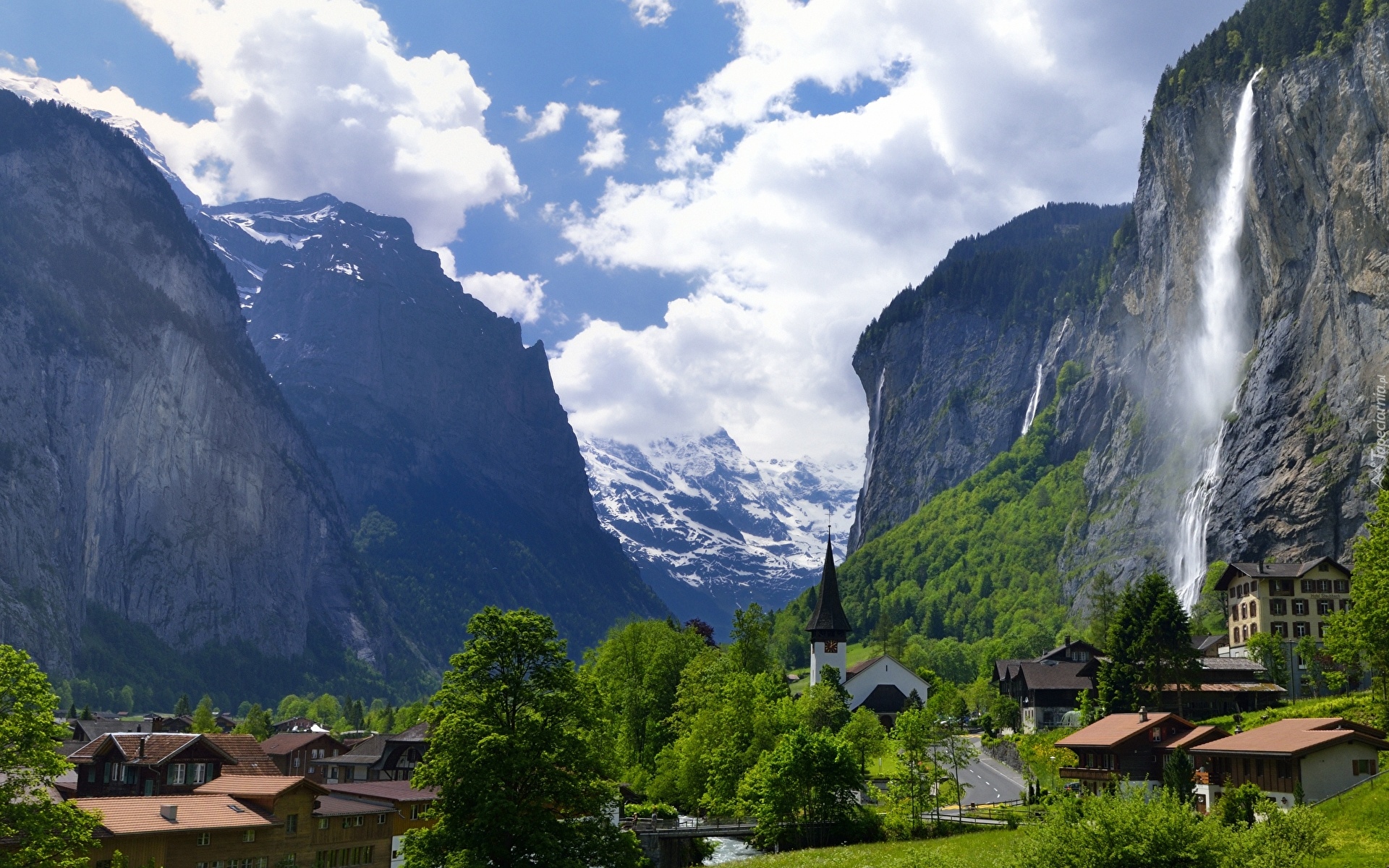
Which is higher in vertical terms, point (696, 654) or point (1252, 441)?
point (1252, 441)

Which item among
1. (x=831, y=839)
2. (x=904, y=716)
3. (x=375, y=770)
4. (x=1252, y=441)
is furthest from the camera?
(x=1252, y=441)

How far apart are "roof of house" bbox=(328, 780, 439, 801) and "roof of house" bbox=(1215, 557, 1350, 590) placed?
77.9 metres

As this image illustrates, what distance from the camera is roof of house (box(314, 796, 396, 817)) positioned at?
7638 cm

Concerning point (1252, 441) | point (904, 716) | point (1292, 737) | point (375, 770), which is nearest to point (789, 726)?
point (904, 716)

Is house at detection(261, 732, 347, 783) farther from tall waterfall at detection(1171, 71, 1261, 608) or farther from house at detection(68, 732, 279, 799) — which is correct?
tall waterfall at detection(1171, 71, 1261, 608)

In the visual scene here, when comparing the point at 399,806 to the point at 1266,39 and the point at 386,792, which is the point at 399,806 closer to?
the point at 386,792

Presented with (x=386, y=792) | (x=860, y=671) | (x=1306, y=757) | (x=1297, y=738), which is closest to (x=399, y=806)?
(x=386, y=792)

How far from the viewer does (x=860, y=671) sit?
467 feet

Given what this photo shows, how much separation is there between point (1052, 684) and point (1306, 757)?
2614 inches

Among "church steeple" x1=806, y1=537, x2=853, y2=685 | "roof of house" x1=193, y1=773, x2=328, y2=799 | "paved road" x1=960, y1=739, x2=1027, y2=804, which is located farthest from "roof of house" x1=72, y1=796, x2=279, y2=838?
"church steeple" x1=806, y1=537, x2=853, y2=685

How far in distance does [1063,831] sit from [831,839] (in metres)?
35.1

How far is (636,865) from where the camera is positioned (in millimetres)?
52750

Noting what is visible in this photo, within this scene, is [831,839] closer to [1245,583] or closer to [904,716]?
[904,716]

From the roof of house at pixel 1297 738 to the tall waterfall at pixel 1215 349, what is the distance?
95190mm
